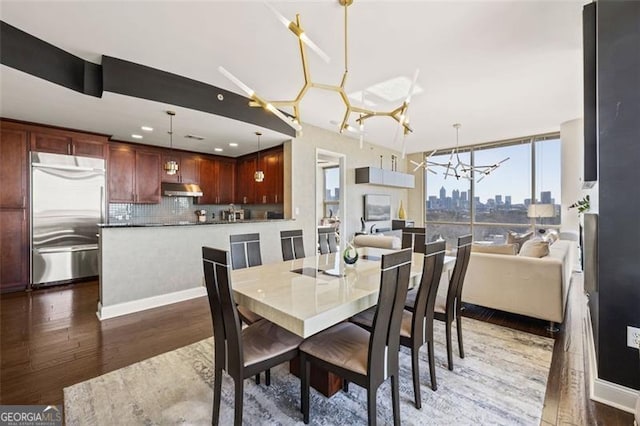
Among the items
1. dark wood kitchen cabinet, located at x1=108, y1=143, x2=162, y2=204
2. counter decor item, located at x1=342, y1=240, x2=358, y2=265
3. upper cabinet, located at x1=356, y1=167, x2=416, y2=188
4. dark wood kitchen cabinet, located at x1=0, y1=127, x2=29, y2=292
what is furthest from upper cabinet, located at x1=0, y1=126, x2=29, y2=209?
upper cabinet, located at x1=356, y1=167, x2=416, y2=188

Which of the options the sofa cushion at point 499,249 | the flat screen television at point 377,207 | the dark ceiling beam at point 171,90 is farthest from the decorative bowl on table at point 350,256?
the flat screen television at point 377,207

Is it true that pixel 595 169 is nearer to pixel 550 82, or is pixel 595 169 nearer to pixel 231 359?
pixel 550 82

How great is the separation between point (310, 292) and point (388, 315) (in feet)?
1.50

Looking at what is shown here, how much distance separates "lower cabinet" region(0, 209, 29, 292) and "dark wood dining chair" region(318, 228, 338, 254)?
4.27m

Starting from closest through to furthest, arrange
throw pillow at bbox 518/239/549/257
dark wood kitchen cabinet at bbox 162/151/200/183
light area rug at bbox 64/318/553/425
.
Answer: light area rug at bbox 64/318/553/425 < throw pillow at bbox 518/239/549/257 < dark wood kitchen cabinet at bbox 162/151/200/183

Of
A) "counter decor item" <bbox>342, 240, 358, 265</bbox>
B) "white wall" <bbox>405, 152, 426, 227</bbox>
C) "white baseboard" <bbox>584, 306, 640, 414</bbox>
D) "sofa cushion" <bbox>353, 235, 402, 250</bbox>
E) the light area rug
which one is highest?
"white wall" <bbox>405, 152, 426, 227</bbox>

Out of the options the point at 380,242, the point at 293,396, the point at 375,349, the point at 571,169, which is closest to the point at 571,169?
the point at 571,169

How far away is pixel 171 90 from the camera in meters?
3.29

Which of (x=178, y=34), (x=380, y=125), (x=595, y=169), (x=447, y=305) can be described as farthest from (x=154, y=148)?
(x=595, y=169)

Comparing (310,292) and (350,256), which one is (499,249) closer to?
(350,256)

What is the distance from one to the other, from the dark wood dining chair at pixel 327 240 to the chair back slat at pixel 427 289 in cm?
161

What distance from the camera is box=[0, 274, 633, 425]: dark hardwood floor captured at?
185cm

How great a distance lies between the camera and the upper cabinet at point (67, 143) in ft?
13.6

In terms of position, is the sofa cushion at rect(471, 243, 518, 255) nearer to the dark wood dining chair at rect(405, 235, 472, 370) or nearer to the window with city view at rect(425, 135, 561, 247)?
the dark wood dining chair at rect(405, 235, 472, 370)
